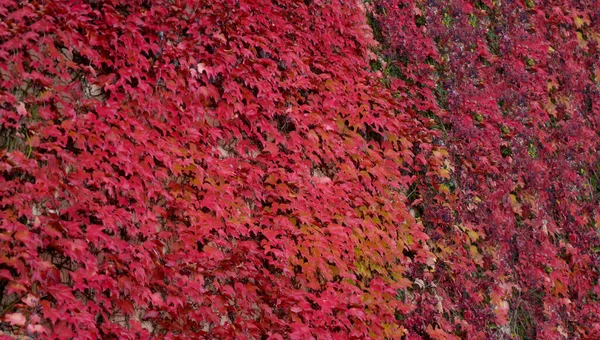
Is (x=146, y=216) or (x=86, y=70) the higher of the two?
(x=86, y=70)

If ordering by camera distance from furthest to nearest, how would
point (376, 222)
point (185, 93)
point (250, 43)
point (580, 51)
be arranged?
point (580, 51) → point (376, 222) → point (250, 43) → point (185, 93)

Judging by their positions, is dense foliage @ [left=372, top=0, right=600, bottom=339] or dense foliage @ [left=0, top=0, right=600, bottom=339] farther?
dense foliage @ [left=372, top=0, right=600, bottom=339]

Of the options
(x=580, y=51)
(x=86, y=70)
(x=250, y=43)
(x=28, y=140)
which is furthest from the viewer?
(x=580, y=51)

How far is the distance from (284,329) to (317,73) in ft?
6.24

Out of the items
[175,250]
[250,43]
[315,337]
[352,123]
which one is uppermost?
[250,43]

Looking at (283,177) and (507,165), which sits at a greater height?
(283,177)

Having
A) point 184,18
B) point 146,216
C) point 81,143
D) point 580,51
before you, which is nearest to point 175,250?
point 146,216

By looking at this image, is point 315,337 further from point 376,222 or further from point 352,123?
point 352,123

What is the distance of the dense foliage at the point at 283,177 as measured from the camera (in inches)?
138

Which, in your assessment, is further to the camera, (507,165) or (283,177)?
(507,165)

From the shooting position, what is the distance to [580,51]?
858 centimetres

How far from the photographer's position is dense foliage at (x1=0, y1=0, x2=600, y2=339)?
11.5 feet

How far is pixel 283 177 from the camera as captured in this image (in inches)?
180

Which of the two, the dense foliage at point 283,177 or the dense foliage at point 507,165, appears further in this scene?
the dense foliage at point 507,165
